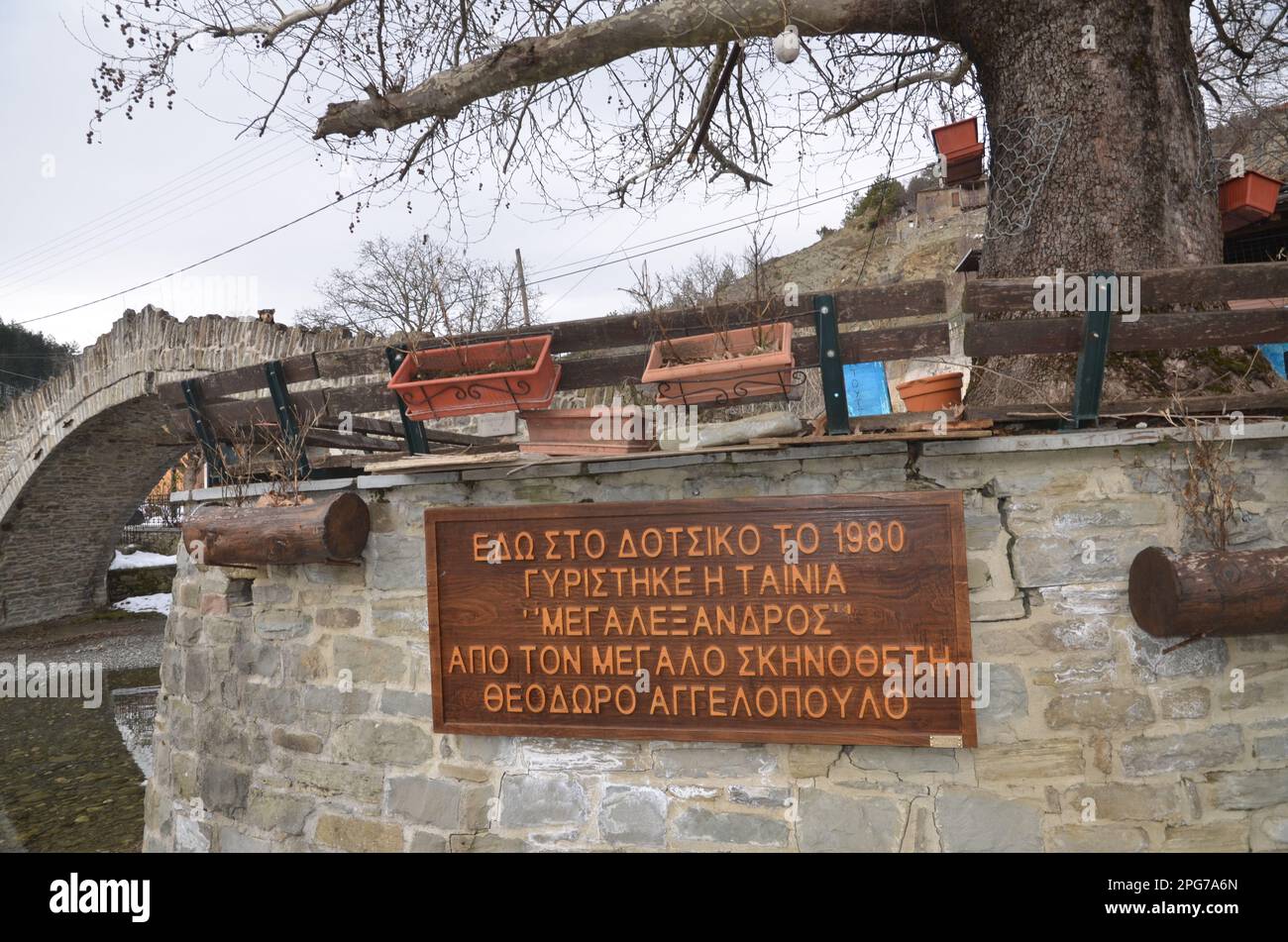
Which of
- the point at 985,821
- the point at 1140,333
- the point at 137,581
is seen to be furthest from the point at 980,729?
the point at 137,581

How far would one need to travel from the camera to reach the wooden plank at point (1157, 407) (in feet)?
9.61

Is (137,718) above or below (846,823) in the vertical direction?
below

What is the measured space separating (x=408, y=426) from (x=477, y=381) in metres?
0.65

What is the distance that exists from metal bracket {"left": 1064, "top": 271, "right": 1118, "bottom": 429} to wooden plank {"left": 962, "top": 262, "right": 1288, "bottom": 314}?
71 mm

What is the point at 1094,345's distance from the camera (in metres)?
2.94

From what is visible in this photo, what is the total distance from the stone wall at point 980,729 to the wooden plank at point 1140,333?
343 millimetres

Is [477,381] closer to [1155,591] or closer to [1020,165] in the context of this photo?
[1155,591]

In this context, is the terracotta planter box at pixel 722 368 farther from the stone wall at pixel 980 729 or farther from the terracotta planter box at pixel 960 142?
the terracotta planter box at pixel 960 142

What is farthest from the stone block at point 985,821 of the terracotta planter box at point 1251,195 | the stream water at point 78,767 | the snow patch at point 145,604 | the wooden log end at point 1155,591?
the snow patch at point 145,604

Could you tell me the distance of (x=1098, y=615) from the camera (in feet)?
9.82

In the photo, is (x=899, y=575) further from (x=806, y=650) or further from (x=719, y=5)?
(x=719, y=5)

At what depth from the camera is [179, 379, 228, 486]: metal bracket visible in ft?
13.6

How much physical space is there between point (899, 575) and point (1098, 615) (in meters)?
0.74

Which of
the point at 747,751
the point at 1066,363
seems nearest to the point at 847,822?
the point at 747,751
